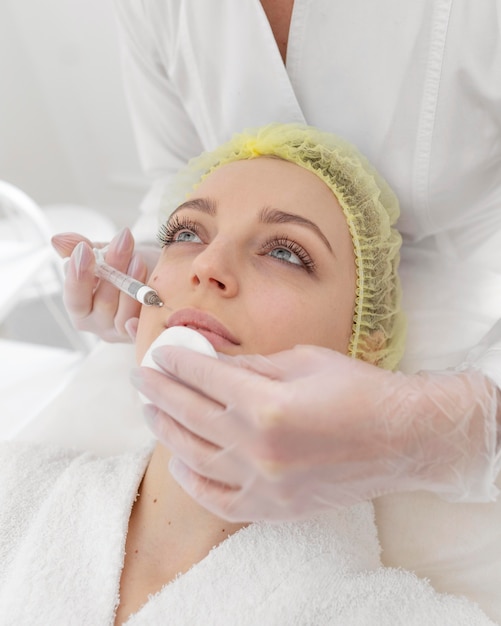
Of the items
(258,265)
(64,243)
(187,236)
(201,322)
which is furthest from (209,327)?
(64,243)

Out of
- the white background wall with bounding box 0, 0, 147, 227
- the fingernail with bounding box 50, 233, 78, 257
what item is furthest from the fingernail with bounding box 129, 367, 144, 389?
the white background wall with bounding box 0, 0, 147, 227

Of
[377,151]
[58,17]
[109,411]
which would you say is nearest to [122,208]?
[58,17]

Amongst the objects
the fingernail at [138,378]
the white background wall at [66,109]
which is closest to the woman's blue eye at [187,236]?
the fingernail at [138,378]

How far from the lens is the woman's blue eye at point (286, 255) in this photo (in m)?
1.05

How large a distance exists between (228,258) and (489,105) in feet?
1.71

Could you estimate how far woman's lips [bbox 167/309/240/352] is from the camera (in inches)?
36.8

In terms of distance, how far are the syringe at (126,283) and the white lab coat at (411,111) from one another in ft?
1.21

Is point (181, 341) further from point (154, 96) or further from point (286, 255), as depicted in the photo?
point (154, 96)

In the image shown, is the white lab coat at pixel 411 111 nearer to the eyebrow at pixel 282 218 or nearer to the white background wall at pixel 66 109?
the eyebrow at pixel 282 218

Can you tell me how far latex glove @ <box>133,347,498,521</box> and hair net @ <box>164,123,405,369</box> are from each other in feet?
0.77

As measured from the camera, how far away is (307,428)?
0.75 metres

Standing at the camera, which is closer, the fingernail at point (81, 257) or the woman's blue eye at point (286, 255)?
the woman's blue eye at point (286, 255)

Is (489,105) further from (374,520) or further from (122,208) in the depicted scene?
(122,208)

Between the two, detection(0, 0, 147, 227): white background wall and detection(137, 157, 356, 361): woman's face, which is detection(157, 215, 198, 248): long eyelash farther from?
detection(0, 0, 147, 227): white background wall
